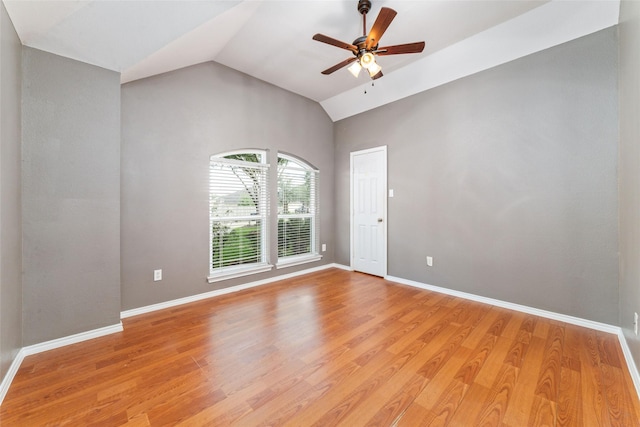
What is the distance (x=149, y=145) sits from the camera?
281 centimetres

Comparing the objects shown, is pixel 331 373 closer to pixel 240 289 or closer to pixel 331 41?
pixel 240 289

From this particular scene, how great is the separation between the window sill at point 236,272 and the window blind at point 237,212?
60 millimetres

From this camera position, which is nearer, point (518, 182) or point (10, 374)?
point (10, 374)

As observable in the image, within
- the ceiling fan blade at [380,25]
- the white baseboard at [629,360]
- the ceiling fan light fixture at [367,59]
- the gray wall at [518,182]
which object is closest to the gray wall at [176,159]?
the ceiling fan light fixture at [367,59]

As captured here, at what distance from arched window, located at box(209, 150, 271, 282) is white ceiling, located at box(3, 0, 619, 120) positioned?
1225mm

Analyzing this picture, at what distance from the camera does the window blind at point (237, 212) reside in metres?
3.40

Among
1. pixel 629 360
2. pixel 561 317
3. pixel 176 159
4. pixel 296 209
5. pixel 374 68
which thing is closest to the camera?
pixel 629 360

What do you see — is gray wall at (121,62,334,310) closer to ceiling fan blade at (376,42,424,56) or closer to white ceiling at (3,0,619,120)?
white ceiling at (3,0,619,120)

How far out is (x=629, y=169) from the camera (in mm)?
1930

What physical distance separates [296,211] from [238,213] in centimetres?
108

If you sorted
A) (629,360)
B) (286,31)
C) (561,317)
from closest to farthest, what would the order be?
(629,360) → (561,317) → (286,31)

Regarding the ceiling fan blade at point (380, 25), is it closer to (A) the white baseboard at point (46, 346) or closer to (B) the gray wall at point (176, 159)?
(B) the gray wall at point (176, 159)

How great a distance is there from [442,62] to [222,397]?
402cm

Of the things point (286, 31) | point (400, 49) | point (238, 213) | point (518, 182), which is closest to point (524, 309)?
point (518, 182)
